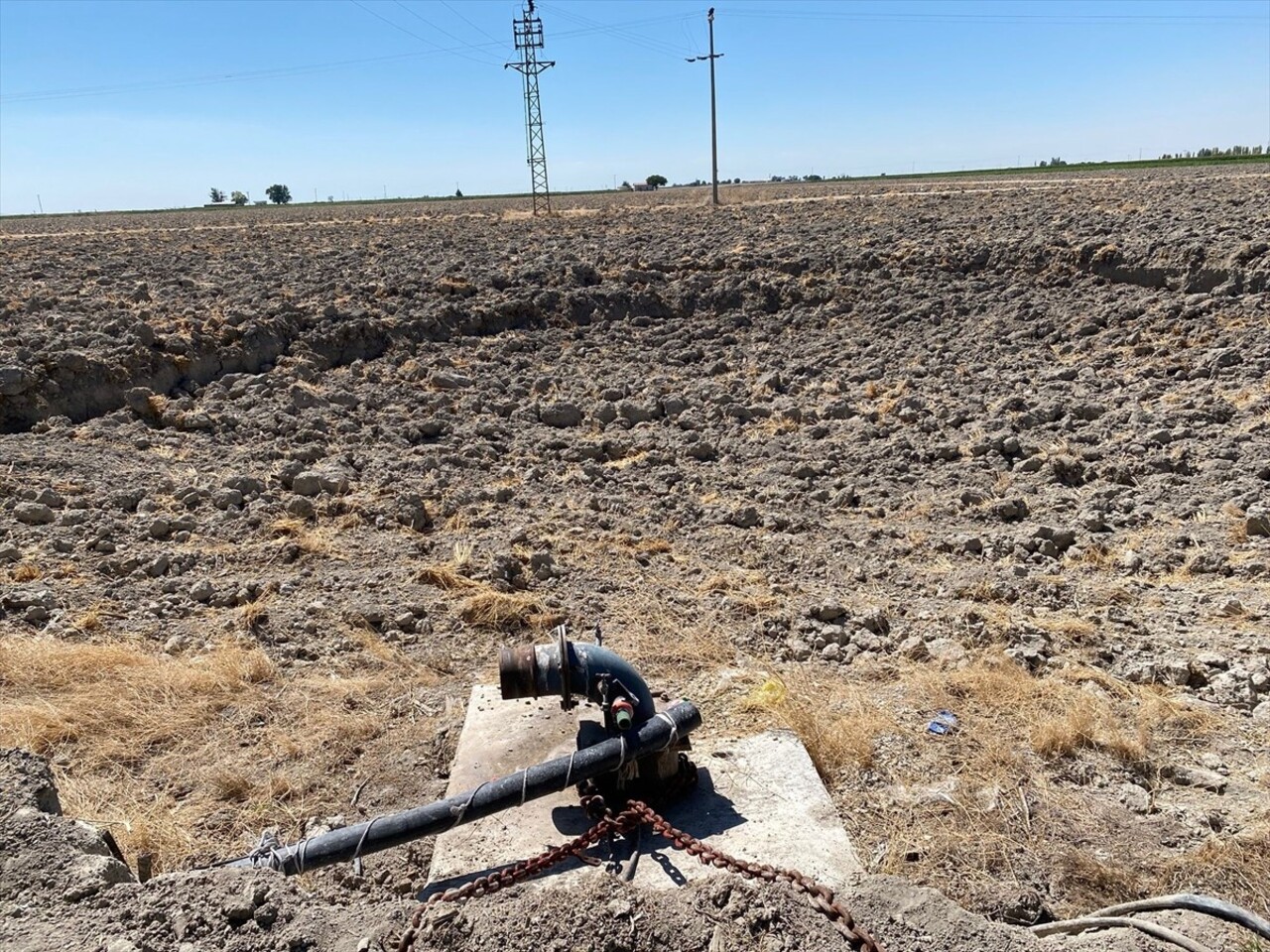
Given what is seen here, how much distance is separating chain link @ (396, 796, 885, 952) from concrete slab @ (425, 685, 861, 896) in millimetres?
95

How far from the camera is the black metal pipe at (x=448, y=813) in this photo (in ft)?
10.5

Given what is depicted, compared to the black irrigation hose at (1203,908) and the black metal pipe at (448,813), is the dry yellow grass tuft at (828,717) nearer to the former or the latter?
the black metal pipe at (448,813)

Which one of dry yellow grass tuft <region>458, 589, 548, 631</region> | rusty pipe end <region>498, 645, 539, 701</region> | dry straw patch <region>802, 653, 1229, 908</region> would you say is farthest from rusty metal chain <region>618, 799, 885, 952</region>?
dry yellow grass tuft <region>458, 589, 548, 631</region>

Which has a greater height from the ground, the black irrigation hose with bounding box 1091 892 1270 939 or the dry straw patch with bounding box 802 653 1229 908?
the black irrigation hose with bounding box 1091 892 1270 939

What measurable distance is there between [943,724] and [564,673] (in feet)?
6.13

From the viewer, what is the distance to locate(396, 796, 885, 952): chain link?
2453 millimetres

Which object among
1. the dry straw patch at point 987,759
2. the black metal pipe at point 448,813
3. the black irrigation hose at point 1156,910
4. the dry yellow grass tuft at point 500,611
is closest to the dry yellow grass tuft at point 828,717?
the dry straw patch at point 987,759

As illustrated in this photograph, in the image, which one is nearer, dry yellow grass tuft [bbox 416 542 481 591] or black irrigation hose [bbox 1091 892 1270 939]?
black irrigation hose [bbox 1091 892 1270 939]

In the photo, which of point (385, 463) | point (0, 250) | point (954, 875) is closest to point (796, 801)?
point (954, 875)

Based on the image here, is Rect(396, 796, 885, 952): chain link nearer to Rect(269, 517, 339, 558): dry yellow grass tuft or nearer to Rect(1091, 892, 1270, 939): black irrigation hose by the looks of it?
Rect(1091, 892, 1270, 939): black irrigation hose

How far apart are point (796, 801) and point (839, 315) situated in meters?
10.2

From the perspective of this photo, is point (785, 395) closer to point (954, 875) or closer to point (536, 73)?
point (954, 875)

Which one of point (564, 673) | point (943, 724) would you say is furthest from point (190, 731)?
point (943, 724)

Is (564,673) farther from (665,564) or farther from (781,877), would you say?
(665,564)
